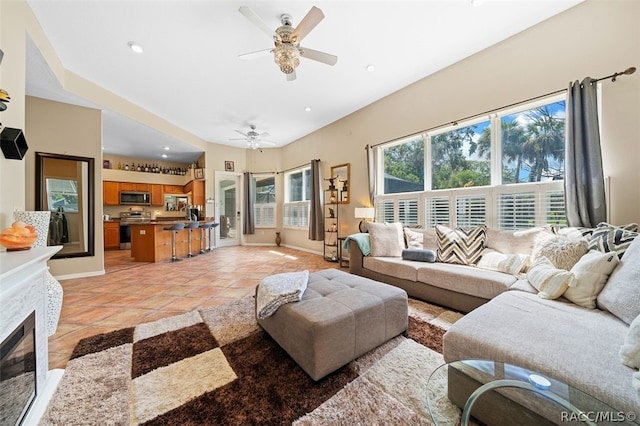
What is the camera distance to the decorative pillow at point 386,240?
322 cm

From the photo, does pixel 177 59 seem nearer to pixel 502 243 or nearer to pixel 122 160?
pixel 502 243

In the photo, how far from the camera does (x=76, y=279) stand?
3570mm

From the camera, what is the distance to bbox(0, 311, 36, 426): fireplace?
99 centimetres

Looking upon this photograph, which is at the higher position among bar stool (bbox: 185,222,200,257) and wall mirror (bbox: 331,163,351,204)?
wall mirror (bbox: 331,163,351,204)

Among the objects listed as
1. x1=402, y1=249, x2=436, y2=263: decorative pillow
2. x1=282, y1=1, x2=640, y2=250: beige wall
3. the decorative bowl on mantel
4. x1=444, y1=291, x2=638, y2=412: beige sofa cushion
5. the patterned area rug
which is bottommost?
the patterned area rug

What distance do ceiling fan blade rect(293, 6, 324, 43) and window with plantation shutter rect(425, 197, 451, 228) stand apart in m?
2.70

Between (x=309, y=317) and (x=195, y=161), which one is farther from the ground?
(x=195, y=161)

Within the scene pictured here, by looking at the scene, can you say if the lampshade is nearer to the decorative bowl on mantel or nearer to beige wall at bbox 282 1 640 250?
beige wall at bbox 282 1 640 250

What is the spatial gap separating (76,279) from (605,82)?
7026 millimetres

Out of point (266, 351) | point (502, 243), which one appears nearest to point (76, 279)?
point (266, 351)

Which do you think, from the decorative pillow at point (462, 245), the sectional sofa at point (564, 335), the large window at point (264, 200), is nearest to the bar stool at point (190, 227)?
the large window at point (264, 200)

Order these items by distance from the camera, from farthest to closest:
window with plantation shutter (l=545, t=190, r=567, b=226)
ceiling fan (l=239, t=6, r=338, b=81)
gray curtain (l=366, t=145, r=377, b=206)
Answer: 1. gray curtain (l=366, t=145, r=377, b=206)
2. window with plantation shutter (l=545, t=190, r=567, b=226)
3. ceiling fan (l=239, t=6, r=338, b=81)

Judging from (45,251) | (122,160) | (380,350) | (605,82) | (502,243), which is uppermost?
(122,160)

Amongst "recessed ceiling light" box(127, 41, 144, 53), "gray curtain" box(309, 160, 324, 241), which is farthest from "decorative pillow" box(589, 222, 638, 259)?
"recessed ceiling light" box(127, 41, 144, 53)
